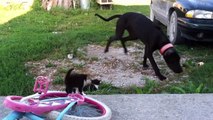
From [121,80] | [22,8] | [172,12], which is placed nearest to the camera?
[121,80]

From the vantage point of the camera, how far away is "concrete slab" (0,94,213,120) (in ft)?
10.7

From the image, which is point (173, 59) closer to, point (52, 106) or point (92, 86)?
point (92, 86)

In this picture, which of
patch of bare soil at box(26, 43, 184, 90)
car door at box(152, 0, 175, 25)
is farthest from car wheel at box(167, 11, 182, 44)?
patch of bare soil at box(26, 43, 184, 90)

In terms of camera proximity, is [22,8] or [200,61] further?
[22,8]

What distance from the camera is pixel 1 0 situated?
45.9 feet

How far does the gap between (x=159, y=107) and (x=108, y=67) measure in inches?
114

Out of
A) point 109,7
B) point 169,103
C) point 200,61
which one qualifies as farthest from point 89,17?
point 169,103

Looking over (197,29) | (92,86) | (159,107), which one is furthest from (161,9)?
(159,107)

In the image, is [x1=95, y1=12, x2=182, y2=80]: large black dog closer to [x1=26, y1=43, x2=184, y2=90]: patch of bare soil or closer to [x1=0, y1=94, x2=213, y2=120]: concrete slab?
[x1=26, y1=43, x2=184, y2=90]: patch of bare soil

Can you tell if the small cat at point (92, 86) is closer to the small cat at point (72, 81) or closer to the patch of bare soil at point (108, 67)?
the patch of bare soil at point (108, 67)

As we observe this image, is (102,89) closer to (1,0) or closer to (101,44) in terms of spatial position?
(101,44)

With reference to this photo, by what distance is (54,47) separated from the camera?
7.34m

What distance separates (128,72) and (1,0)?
9173 millimetres

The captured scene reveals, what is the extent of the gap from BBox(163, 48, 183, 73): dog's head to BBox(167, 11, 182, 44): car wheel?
6.57 ft
